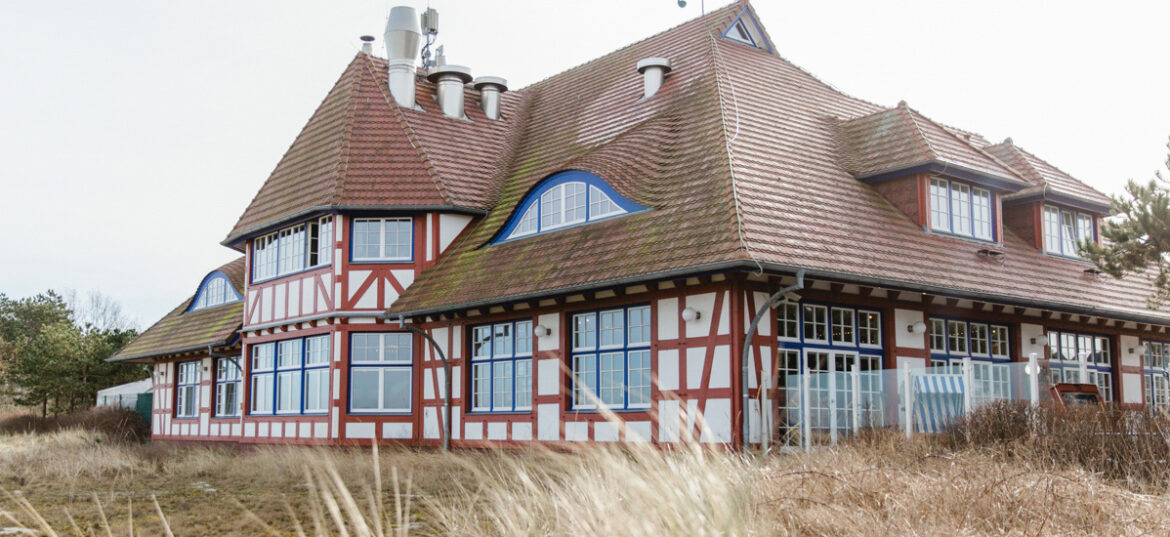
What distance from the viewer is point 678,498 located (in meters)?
4.27

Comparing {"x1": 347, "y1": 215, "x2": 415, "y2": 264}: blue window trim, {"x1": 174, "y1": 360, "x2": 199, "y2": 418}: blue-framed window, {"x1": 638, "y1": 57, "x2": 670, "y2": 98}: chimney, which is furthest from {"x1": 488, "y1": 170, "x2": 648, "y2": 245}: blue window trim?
{"x1": 174, "y1": 360, "x2": 199, "y2": 418}: blue-framed window

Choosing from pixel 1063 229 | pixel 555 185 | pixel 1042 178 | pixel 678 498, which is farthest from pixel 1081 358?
pixel 678 498

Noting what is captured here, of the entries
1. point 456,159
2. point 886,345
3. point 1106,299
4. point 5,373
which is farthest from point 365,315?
point 5,373

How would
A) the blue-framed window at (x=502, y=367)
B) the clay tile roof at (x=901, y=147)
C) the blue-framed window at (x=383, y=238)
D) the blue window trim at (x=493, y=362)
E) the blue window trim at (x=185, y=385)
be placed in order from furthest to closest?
the blue window trim at (x=185, y=385)
the blue-framed window at (x=383, y=238)
the clay tile roof at (x=901, y=147)
the blue-framed window at (x=502, y=367)
the blue window trim at (x=493, y=362)

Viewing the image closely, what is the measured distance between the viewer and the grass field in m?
4.25

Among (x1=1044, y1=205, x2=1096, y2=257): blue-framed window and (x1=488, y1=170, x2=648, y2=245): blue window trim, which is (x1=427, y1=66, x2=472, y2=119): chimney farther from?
(x1=1044, y1=205, x2=1096, y2=257): blue-framed window

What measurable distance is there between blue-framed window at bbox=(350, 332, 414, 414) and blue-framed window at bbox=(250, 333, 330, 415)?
687mm

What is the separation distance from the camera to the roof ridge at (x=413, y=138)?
65.6 feet

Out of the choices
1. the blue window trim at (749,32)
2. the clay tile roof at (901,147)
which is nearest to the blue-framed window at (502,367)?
the clay tile roof at (901,147)

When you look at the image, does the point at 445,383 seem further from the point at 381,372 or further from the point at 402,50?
the point at 402,50

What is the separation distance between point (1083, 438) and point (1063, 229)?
11.9m

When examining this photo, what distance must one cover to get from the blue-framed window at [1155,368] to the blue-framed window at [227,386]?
18.9 m

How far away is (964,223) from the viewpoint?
1814cm

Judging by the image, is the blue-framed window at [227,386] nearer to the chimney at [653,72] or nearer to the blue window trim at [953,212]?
the chimney at [653,72]
